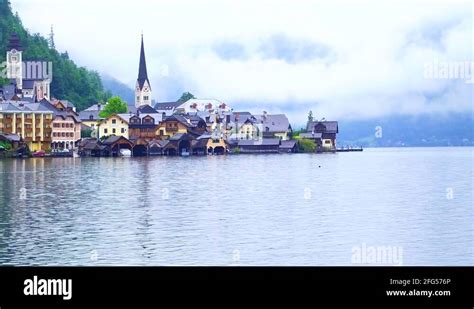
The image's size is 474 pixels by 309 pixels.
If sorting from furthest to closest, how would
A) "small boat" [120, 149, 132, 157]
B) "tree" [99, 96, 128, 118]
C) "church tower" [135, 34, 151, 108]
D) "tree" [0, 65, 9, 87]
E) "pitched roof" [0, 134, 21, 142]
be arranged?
"church tower" [135, 34, 151, 108] < "tree" [0, 65, 9, 87] < "tree" [99, 96, 128, 118] < "small boat" [120, 149, 132, 157] < "pitched roof" [0, 134, 21, 142]

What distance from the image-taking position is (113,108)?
96375 millimetres

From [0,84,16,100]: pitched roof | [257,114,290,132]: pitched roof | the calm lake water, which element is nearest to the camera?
the calm lake water

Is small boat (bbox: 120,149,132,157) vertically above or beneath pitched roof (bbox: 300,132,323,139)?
beneath

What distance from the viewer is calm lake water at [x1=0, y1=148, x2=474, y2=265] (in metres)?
17.5

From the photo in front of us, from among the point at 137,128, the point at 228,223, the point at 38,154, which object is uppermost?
the point at 137,128

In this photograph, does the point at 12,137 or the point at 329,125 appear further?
the point at 329,125

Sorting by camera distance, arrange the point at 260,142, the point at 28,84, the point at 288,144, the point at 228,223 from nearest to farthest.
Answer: the point at 228,223
the point at 260,142
the point at 288,144
the point at 28,84

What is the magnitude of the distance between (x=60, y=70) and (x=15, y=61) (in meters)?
6.12
